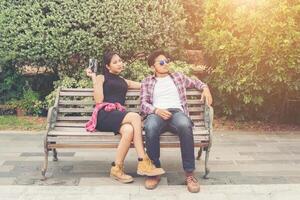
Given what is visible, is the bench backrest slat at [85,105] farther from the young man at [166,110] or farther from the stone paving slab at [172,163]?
the stone paving slab at [172,163]

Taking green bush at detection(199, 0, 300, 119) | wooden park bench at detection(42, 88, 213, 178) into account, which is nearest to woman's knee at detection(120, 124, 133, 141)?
wooden park bench at detection(42, 88, 213, 178)

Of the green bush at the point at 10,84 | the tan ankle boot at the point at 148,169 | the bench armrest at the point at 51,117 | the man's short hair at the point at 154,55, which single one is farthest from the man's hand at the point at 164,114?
the green bush at the point at 10,84

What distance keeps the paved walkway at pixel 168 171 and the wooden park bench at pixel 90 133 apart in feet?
0.86

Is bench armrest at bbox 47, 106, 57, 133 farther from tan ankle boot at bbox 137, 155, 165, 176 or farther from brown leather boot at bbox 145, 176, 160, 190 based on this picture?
brown leather boot at bbox 145, 176, 160, 190

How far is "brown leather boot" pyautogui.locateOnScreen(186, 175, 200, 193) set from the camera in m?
5.55

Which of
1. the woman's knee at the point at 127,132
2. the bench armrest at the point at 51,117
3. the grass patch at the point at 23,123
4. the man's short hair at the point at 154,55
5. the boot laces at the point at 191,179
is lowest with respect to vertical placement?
the boot laces at the point at 191,179

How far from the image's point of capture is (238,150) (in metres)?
7.37

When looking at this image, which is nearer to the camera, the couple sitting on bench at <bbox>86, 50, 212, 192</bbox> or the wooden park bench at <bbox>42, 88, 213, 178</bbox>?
the couple sitting on bench at <bbox>86, 50, 212, 192</bbox>

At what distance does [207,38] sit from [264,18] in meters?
1.04

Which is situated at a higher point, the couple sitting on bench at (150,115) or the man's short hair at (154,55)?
the man's short hair at (154,55)

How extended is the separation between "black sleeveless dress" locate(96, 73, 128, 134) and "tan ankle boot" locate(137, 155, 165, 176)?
1.52ft

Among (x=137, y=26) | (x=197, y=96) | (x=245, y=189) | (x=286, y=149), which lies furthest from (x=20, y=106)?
(x=245, y=189)

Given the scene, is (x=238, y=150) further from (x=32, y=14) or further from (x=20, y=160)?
(x=32, y=14)

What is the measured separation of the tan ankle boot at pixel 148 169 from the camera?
5719 mm
